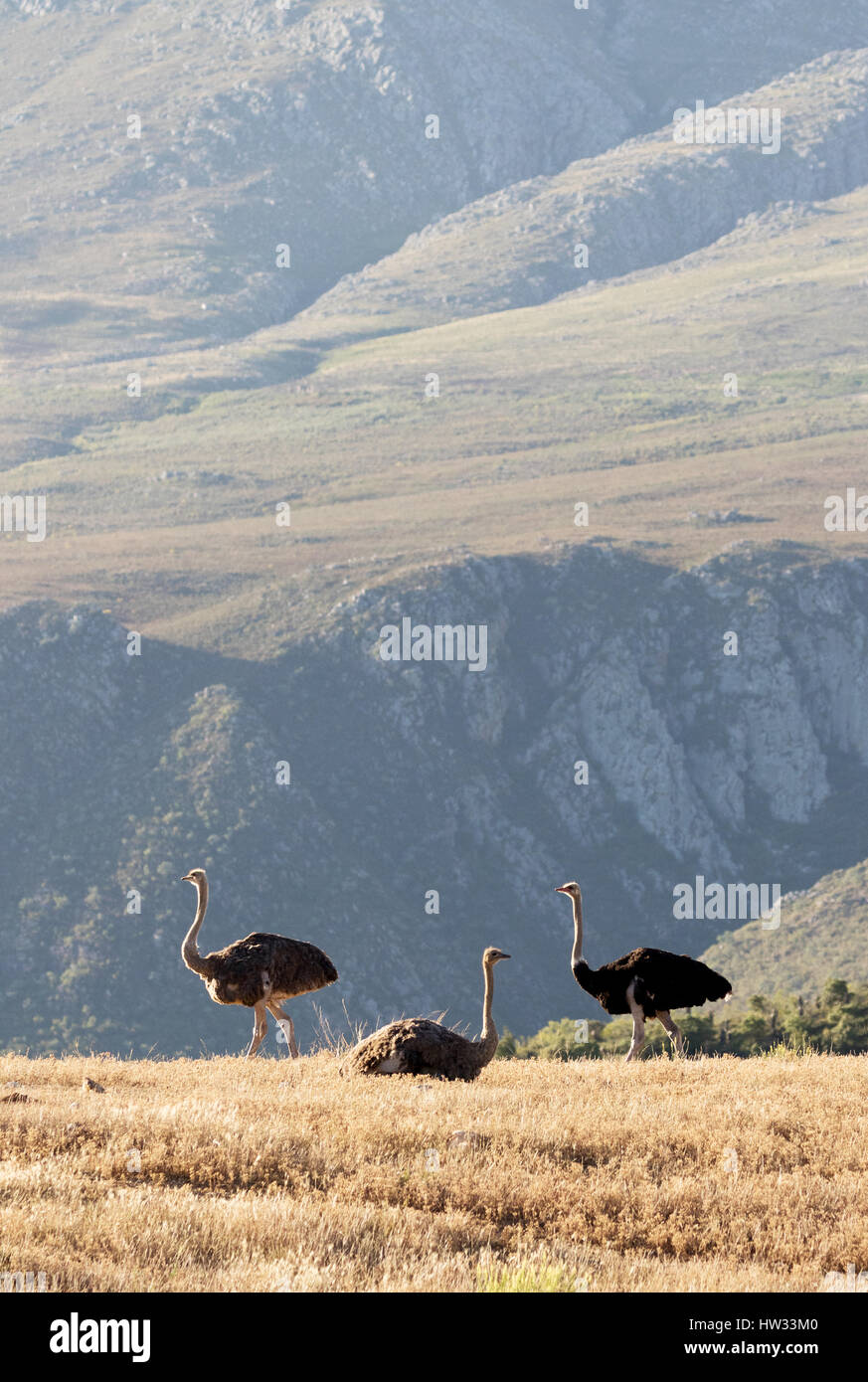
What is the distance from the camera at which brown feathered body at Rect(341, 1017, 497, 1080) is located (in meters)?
16.3

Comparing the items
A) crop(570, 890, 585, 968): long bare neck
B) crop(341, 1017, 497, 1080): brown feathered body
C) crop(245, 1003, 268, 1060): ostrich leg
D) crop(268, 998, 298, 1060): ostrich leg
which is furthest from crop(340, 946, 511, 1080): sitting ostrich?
crop(245, 1003, 268, 1060): ostrich leg

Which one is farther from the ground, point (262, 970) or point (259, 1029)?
point (262, 970)

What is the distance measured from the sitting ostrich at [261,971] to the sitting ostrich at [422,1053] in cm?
244

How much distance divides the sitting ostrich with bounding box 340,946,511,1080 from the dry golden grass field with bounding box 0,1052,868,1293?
0.41m

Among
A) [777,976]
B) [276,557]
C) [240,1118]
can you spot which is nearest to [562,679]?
[276,557]

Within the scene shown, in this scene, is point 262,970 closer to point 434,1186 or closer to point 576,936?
point 576,936

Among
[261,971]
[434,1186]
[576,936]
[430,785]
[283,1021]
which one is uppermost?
[430,785]

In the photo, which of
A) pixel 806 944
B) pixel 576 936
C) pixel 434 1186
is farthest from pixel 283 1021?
pixel 806 944

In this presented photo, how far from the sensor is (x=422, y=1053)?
16.4m

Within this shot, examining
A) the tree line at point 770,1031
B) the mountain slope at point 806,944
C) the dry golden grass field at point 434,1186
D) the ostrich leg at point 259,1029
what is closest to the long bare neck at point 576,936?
the dry golden grass field at point 434,1186

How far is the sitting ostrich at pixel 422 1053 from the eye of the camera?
1631cm

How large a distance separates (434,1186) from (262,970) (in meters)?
7.24
